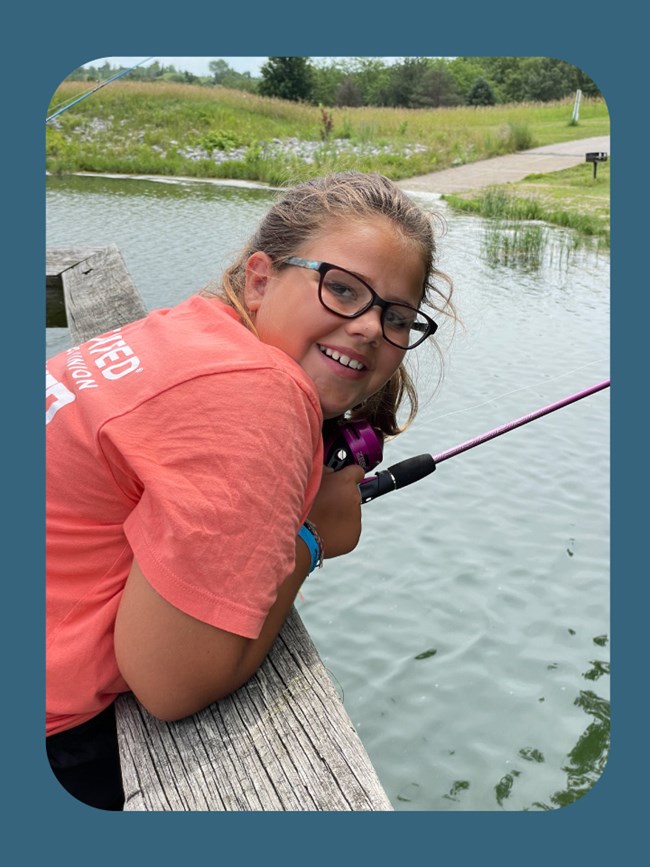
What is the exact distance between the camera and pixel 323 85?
11.6 feet

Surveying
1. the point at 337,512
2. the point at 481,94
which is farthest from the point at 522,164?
the point at 337,512

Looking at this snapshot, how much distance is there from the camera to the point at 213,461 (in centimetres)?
104

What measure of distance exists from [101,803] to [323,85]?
2.97m

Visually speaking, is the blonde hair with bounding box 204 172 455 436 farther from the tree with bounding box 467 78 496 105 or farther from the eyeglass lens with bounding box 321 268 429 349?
the tree with bounding box 467 78 496 105

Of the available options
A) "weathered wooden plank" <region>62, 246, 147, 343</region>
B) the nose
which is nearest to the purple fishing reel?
the nose

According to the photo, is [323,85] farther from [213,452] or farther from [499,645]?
[213,452]

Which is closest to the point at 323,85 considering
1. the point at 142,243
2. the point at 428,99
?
the point at 428,99

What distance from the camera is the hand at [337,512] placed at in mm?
1455

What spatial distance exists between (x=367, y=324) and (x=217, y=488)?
40cm

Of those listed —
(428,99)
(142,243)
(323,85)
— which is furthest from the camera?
(142,243)

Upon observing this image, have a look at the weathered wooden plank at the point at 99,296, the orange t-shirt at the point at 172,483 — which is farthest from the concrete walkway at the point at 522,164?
the orange t-shirt at the point at 172,483

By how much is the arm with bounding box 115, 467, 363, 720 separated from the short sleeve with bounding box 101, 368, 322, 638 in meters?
0.04

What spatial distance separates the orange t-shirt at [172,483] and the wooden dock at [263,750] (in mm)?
123

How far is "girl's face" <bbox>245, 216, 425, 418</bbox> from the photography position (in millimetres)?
1307
